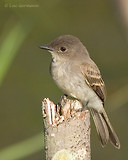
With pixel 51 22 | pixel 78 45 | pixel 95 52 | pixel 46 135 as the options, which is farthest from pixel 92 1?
pixel 46 135

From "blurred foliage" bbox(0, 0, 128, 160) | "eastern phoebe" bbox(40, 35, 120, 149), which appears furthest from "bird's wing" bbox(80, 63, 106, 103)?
"blurred foliage" bbox(0, 0, 128, 160)

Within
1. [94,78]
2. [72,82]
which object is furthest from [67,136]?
[94,78]

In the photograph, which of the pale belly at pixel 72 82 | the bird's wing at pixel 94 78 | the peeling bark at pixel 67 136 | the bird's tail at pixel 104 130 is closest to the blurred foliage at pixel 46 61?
the bird's tail at pixel 104 130

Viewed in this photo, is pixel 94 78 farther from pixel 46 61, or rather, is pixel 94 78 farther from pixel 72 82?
pixel 46 61

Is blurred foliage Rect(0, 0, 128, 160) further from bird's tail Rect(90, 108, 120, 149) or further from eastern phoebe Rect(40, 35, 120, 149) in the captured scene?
eastern phoebe Rect(40, 35, 120, 149)

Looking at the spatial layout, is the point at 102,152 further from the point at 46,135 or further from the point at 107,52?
the point at 46,135

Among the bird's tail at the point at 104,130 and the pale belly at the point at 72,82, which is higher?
the pale belly at the point at 72,82

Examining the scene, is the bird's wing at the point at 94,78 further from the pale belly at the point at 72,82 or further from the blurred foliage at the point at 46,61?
the blurred foliage at the point at 46,61
